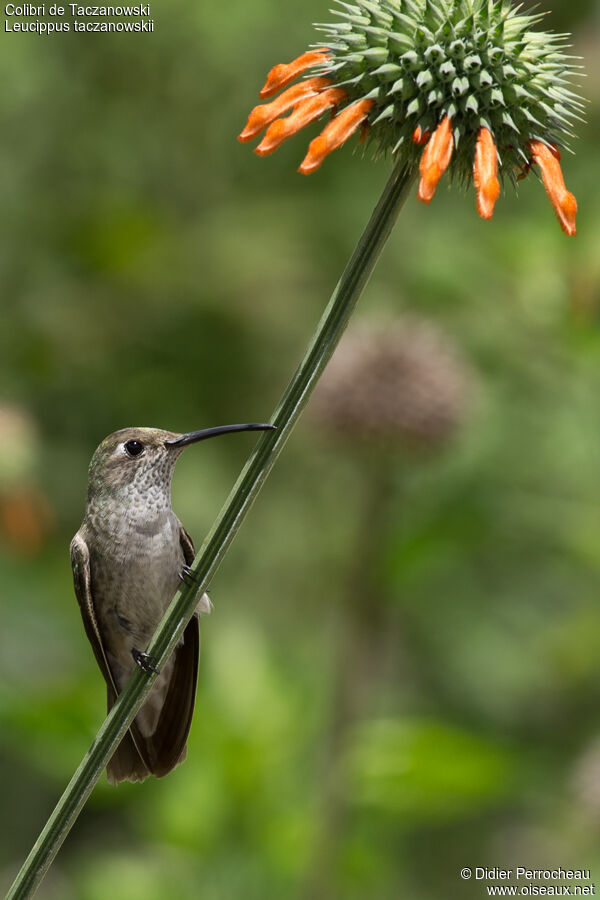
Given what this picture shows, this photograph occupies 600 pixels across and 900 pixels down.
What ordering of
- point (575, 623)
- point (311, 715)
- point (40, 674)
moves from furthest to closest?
point (575, 623) → point (311, 715) → point (40, 674)

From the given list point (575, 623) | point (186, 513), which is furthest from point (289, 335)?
point (575, 623)

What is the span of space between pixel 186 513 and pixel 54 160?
208 cm

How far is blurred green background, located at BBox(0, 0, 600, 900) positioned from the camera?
12.4 feet

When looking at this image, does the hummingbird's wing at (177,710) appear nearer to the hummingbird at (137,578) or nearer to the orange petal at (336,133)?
the hummingbird at (137,578)

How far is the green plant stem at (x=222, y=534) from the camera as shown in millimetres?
1042

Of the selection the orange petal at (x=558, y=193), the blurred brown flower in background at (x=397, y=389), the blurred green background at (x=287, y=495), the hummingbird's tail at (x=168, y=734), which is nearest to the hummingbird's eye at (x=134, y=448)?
the hummingbird's tail at (x=168, y=734)

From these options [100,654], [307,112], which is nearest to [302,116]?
[307,112]

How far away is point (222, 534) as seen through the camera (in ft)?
3.62

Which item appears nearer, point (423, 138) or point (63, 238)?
point (423, 138)

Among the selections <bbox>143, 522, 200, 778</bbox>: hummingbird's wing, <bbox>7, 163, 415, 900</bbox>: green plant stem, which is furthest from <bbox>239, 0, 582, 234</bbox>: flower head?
<bbox>143, 522, 200, 778</bbox>: hummingbird's wing

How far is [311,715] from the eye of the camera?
418 cm

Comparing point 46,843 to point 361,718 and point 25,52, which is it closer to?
point 361,718

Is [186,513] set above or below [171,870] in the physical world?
above

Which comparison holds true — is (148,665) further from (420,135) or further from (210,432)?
(420,135)
